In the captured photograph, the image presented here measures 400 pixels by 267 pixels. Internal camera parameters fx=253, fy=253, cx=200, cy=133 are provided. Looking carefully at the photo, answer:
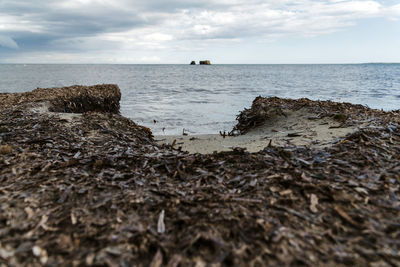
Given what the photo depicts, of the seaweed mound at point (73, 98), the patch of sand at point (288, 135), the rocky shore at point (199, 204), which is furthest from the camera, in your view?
the seaweed mound at point (73, 98)

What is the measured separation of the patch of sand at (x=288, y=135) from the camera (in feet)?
15.4

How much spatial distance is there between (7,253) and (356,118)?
6.37 m

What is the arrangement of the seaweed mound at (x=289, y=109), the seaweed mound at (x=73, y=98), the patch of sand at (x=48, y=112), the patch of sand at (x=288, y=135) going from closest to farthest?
1. the patch of sand at (x=288, y=135)
2. the patch of sand at (x=48, y=112)
3. the seaweed mound at (x=289, y=109)
4. the seaweed mound at (x=73, y=98)

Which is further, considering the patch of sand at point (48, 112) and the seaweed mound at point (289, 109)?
the seaweed mound at point (289, 109)

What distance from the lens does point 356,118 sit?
5.70m

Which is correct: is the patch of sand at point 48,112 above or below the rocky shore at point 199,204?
above

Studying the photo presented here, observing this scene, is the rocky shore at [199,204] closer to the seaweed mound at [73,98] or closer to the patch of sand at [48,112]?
the patch of sand at [48,112]

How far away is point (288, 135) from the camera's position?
536 centimetres

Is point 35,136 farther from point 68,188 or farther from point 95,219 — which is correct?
point 95,219

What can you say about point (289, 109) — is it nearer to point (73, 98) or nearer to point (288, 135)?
point (288, 135)

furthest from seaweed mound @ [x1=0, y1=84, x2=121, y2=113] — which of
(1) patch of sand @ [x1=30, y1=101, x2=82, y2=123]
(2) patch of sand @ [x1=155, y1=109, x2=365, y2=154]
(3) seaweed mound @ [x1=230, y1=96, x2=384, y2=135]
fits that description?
(3) seaweed mound @ [x1=230, y1=96, x2=384, y2=135]

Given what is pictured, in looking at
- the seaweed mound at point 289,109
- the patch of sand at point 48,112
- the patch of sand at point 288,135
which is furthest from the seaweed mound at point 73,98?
the seaweed mound at point 289,109

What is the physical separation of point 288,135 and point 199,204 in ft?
11.4

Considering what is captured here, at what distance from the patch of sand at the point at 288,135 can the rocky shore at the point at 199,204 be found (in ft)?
1.56
